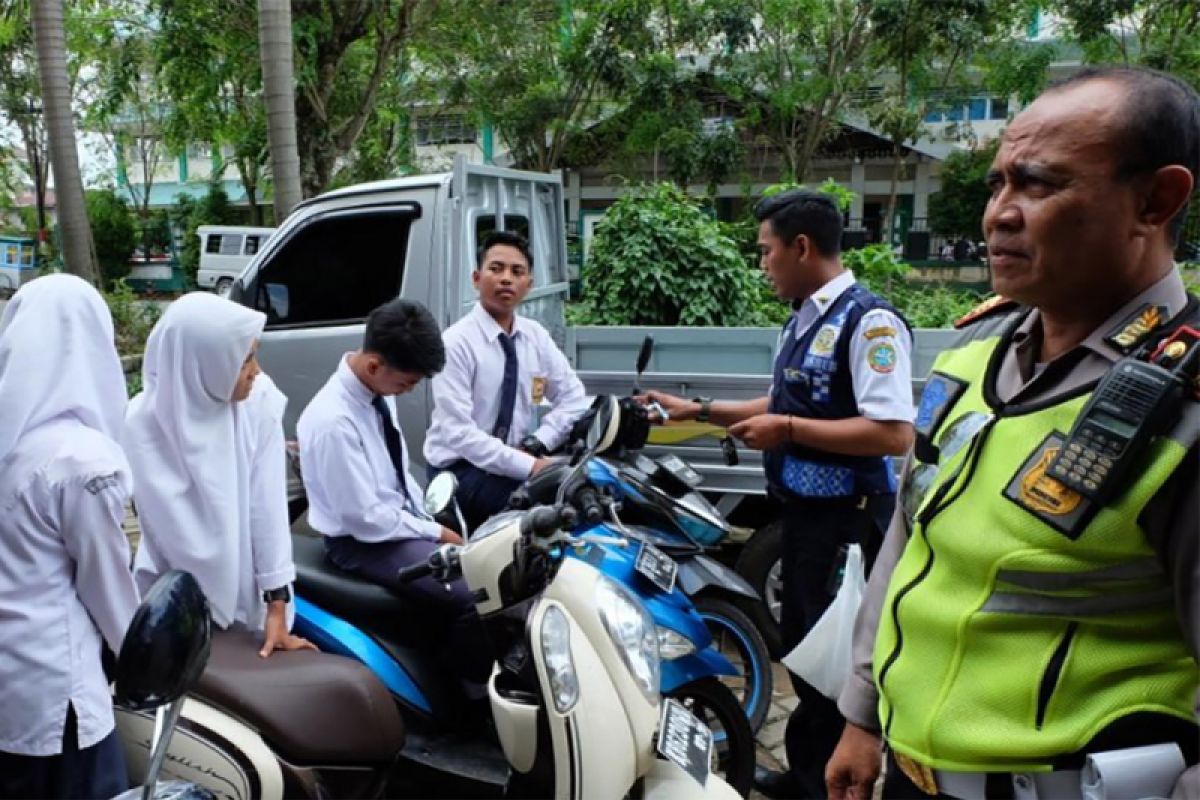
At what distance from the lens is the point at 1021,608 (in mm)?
1104

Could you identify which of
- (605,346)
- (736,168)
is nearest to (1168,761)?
(605,346)

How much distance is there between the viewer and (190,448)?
206 centimetres

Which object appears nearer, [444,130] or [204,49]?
[204,49]

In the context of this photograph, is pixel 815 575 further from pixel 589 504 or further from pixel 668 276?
pixel 668 276

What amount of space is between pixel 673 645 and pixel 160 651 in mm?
1482

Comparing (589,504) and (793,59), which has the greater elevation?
(793,59)

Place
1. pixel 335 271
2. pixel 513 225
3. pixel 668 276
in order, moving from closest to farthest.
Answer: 1. pixel 335 271
2. pixel 513 225
3. pixel 668 276

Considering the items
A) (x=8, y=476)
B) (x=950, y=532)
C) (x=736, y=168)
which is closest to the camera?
(x=950, y=532)

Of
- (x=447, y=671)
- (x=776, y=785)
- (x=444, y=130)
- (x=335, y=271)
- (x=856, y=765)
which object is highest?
(x=444, y=130)

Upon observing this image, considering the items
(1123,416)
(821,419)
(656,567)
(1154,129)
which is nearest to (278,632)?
(656,567)

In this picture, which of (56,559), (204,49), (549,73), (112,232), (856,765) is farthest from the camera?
(112,232)

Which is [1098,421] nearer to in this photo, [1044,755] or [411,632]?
[1044,755]

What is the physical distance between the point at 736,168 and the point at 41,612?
1740cm

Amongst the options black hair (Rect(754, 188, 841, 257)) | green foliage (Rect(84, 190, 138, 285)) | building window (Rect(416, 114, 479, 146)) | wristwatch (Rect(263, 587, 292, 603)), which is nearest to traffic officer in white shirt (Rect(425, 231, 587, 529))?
wristwatch (Rect(263, 587, 292, 603))
